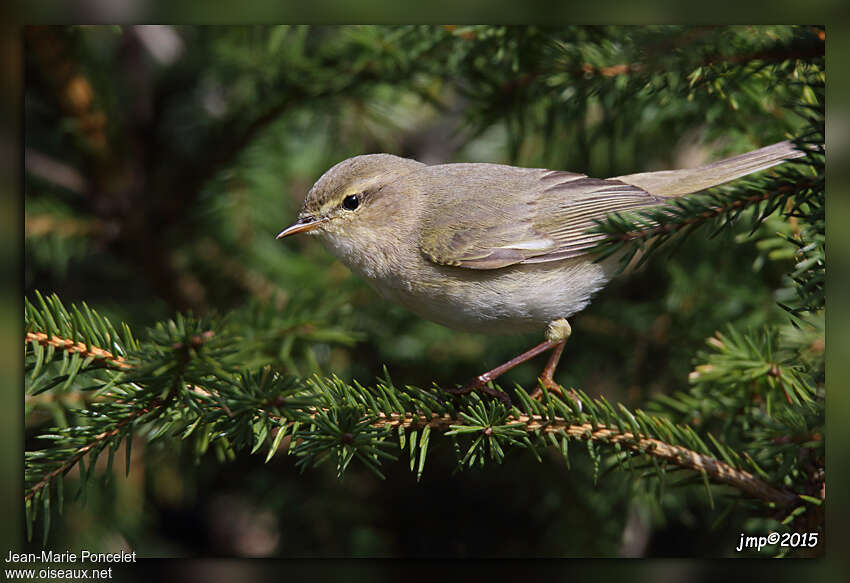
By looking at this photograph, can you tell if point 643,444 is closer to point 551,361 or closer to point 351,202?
point 551,361

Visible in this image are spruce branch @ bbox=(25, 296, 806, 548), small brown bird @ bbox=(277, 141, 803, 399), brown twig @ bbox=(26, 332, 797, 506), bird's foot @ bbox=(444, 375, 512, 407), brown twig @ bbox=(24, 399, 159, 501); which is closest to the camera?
spruce branch @ bbox=(25, 296, 806, 548)

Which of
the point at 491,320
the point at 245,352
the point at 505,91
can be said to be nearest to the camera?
the point at 245,352

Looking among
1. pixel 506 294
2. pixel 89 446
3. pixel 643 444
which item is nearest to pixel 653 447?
pixel 643 444

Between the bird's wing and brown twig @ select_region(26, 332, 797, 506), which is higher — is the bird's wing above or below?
above

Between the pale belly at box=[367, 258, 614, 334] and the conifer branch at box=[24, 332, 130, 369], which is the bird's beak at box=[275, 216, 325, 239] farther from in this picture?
the conifer branch at box=[24, 332, 130, 369]

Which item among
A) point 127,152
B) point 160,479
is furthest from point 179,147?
point 160,479

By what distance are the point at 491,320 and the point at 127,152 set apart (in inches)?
58.2

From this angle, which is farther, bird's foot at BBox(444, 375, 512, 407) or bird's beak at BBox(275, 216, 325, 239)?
bird's beak at BBox(275, 216, 325, 239)

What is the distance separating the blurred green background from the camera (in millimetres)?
2123

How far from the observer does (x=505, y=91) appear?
2.20 meters

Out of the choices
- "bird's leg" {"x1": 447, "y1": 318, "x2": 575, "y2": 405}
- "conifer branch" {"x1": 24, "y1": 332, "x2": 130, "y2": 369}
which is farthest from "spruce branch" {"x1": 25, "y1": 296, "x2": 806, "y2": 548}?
"bird's leg" {"x1": 447, "y1": 318, "x2": 575, "y2": 405}

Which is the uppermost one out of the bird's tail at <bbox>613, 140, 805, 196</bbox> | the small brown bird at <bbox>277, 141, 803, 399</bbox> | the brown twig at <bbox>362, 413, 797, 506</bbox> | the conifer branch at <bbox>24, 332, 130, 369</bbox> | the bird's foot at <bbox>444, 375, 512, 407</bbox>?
the bird's tail at <bbox>613, 140, 805, 196</bbox>

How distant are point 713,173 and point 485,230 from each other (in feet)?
2.13

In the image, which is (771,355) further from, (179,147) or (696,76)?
(179,147)
